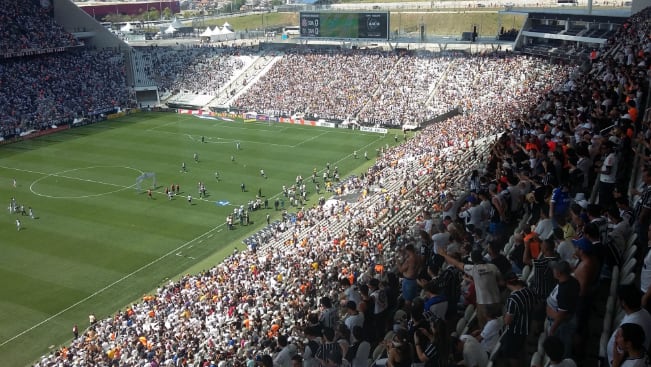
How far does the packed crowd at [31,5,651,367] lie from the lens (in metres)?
7.21

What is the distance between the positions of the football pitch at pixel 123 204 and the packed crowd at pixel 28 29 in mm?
→ 12382

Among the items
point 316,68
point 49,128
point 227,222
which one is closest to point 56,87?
point 49,128

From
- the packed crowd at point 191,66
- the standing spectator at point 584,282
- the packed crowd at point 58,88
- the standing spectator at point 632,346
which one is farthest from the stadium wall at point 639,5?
the standing spectator at point 632,346

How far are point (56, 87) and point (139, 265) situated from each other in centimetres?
3969

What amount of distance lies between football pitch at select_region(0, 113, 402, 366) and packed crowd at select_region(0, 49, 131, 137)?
292cm

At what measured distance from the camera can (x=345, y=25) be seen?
217ft

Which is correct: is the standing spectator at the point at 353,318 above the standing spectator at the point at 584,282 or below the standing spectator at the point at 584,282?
below

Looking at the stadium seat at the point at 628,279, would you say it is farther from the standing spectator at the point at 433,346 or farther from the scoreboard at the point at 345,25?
the scoreboard at the point at 345,25

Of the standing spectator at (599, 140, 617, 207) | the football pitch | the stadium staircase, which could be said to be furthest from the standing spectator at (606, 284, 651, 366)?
the stadium staircase

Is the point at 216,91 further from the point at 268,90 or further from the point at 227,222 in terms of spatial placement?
the point at 227,222

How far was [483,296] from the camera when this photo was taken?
26.5 feet

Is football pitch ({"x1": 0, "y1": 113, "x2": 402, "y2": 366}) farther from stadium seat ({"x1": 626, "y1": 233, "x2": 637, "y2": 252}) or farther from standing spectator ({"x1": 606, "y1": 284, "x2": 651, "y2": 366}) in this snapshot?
standing spectator ({"x1": 606, "y1": 284, "x2": 651, "y2": 366})

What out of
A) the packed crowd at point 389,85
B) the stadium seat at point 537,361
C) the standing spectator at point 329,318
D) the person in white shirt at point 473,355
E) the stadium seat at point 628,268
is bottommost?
the packed crowd at point 389,85

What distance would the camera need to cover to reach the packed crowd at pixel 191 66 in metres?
70.4
